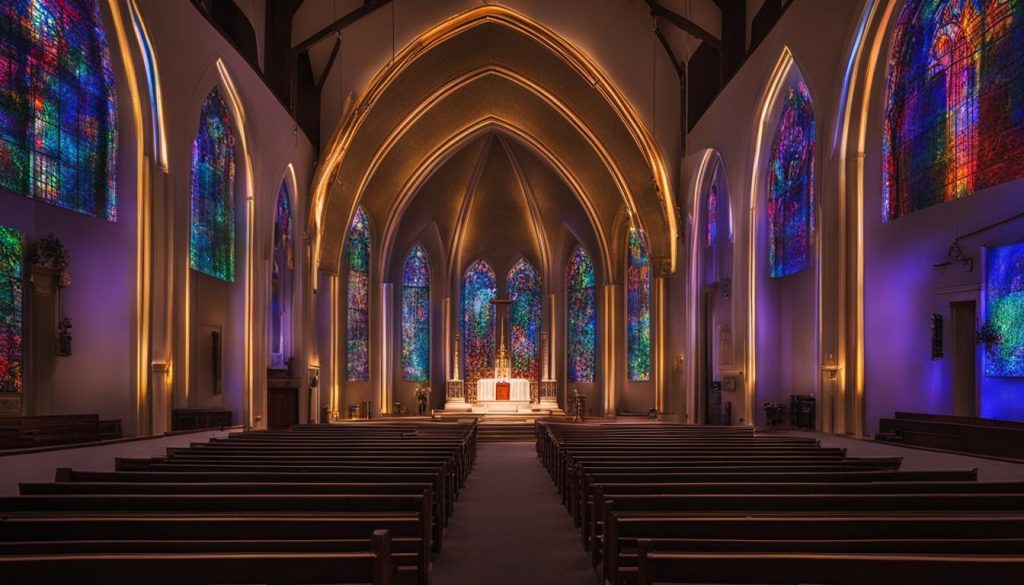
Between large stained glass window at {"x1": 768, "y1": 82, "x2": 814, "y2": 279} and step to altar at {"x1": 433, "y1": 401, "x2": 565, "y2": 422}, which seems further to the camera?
step to altar at {"x1": 433, "y1": 401, "x2": 565, "y2": 422}

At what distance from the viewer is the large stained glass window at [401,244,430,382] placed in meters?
31.4

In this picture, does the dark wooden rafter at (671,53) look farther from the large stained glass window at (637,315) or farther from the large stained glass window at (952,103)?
the large stained glass window at (952,103)

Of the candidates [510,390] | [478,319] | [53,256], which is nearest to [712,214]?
[510,390]

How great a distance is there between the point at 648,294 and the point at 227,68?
16.6 meters

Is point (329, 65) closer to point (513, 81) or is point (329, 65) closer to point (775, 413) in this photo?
point (513, 81)

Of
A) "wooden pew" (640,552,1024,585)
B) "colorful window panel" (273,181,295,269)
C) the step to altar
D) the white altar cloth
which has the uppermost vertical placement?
"colorful window panel" (273,181,295,269)

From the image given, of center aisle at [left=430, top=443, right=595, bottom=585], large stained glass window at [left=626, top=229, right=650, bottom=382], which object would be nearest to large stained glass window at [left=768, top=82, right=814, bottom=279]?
center aisle at [left=430, top=443, right=595, bottom=585]

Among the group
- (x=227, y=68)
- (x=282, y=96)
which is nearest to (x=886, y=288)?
(x=227, y=68)

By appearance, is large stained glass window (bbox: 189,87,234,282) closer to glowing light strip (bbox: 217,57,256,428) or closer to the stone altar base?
glowing light strip (bbox: 217,57,256,428)

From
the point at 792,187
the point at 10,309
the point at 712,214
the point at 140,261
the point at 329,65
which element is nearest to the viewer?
the point at 10,309

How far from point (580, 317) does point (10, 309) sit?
2205 cm

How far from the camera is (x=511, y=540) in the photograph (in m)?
6.73

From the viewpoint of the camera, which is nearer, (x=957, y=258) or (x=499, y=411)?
(x=957, y=258)

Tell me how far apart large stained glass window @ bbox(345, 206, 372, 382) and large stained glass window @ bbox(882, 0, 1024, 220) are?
1842 centimetres
